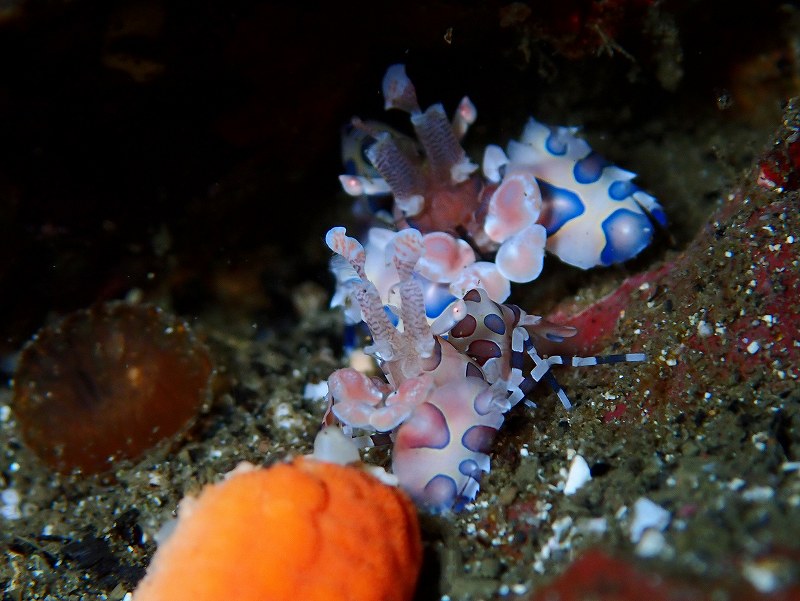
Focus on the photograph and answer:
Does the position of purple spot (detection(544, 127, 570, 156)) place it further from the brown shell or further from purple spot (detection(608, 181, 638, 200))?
the brown shell

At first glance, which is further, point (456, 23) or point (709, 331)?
point (456, 23)

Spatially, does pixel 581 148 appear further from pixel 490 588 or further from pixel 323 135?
pixel 490 588

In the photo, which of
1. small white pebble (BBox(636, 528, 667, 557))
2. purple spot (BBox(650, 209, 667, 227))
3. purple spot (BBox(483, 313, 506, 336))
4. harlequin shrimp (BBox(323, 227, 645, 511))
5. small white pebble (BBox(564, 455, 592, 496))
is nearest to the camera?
small white pebble (BBox(636, 528, 667, 557))

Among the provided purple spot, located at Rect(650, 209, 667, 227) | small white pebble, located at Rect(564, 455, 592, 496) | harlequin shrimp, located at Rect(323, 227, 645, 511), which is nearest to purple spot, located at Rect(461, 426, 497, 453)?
harlequin shrimp, located at Rect(323, 227, 645, 511)

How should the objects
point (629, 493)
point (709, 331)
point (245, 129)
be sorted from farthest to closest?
point (245, 129)
point (709, 331)
point (629, 493)

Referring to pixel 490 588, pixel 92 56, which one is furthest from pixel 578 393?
pixel 92 56

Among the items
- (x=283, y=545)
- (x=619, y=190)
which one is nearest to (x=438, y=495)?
(x=283, y=545)

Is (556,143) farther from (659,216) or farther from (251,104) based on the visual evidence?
(251,104)
